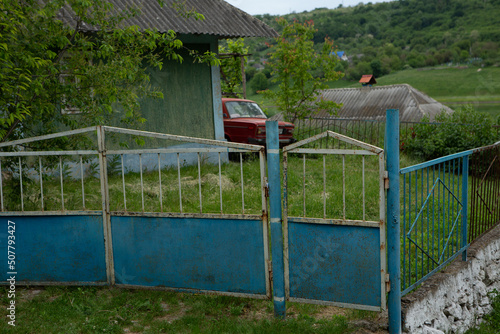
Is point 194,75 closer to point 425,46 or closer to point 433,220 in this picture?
point 433,220

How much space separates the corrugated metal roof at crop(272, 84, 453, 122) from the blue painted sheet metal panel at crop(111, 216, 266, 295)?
24445 mm

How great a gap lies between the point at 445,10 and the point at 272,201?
3889 inches

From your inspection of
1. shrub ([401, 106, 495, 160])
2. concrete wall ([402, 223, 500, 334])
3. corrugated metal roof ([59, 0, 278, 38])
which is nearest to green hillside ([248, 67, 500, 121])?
shrub ([401, 106, 495, 160])

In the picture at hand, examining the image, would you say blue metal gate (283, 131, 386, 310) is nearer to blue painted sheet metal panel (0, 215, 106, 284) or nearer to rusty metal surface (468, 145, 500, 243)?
blue painted sheet metal panel (0, 215, 106, 284)

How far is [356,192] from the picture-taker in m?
8.59

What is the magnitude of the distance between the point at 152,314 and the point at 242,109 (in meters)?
10.2

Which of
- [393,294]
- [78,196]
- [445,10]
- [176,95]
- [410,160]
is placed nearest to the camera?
[393,294]

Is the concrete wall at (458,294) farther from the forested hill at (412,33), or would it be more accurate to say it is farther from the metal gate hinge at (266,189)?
the forested hill at (412,33)

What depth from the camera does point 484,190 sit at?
247 inches

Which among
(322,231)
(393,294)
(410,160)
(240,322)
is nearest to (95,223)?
(240,322)

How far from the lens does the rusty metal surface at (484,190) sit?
19.3 feet

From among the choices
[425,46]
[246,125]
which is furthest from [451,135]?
[425,46]

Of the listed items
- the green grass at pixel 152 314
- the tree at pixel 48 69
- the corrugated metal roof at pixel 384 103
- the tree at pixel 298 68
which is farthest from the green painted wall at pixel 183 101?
the corrugated metal roof at pixel 384 103

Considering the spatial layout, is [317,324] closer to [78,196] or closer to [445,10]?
[78,196]
